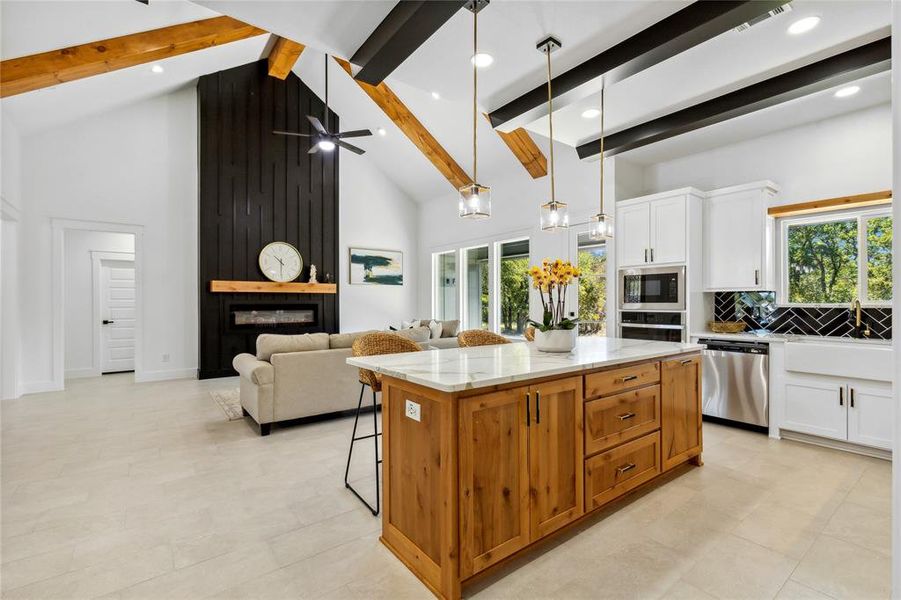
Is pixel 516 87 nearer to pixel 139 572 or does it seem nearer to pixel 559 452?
pixel 559 452

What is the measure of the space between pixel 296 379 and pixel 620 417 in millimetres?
2828

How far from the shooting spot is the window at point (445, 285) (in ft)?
27.3

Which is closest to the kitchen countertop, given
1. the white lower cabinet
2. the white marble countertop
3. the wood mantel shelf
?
the white lower cabinet

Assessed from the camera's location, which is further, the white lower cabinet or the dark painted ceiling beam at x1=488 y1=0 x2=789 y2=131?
the white lower cabinet

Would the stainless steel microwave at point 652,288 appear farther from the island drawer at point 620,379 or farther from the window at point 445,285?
the window at point 445,285

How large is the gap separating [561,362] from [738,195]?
11.0 ft

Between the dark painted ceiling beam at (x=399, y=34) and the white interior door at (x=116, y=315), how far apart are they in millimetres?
6480

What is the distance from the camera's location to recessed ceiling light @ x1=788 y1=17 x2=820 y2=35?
8.18 feet

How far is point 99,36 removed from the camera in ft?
13.5

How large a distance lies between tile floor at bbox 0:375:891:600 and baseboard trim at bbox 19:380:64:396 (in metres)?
2.47

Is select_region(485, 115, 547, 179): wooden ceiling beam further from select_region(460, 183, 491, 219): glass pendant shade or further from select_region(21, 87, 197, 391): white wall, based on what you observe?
select_region(21, 87, 197, 391): white wall

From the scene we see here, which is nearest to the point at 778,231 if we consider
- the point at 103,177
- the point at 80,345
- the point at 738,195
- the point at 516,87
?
the point at 738,195

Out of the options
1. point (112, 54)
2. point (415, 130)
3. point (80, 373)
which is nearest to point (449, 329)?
point (415, 130)

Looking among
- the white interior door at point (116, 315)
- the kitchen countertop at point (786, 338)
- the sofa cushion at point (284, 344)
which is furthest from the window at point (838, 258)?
the white interior door at point (116, 315)
